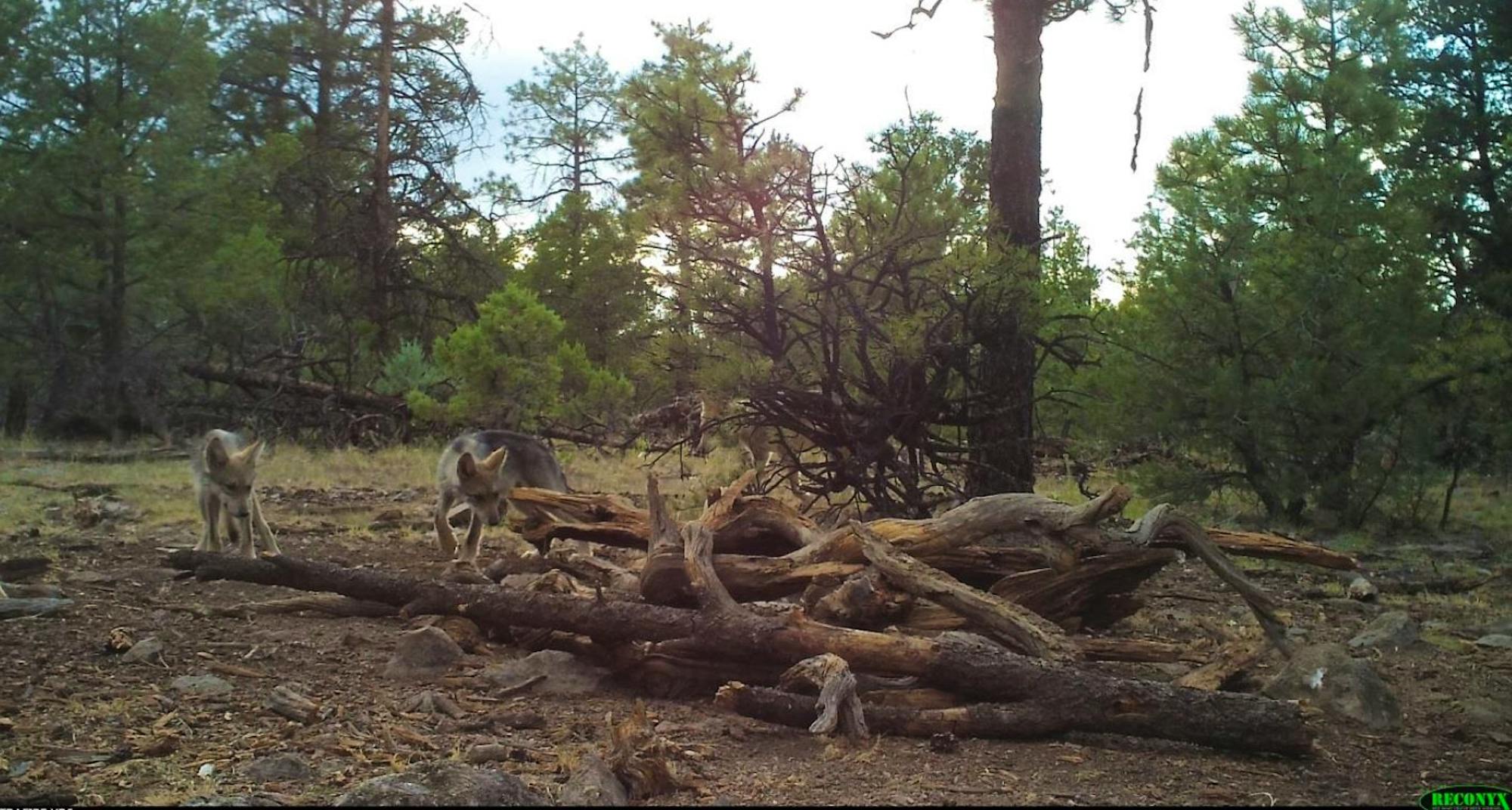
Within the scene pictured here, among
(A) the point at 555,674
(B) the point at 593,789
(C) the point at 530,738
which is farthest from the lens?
(A) the point at 555,674

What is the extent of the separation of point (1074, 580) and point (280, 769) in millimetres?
4135

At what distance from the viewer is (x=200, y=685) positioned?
17.9 ft

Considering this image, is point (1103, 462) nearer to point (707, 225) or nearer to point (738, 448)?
point (738, 448)

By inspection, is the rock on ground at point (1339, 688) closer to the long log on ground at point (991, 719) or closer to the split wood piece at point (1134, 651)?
the split wood piece at point (1134, 651)

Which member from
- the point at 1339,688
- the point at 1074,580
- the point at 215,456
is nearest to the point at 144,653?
the point at 215,456

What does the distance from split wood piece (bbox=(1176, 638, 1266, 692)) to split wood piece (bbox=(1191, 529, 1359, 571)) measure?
1046mm

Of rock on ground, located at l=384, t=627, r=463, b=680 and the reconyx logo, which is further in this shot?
rock on ground, located at l=384, t=627, r=463, b=680

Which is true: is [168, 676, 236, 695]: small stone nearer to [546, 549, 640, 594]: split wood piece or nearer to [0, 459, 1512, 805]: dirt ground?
[0, 459, 1512, 805]: dirt ground

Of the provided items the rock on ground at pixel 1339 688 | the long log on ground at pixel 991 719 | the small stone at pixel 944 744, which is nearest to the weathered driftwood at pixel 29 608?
the long log on ground at pixel 991 719

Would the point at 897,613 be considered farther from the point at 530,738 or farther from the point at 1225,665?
the point at 530,738

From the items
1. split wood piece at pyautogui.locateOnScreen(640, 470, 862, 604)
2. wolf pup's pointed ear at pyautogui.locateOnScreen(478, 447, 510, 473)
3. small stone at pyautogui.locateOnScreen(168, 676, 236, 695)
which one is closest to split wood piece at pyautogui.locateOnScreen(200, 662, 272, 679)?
small stone at pyautogui.locateOnScreen(168, 676, 236, 695)

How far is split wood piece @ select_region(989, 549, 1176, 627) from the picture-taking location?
6449 mm

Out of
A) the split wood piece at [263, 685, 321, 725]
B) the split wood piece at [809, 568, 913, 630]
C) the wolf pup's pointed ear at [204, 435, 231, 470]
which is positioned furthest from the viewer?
the wolf pup's pointed ear at [204, 435, 231, 470]

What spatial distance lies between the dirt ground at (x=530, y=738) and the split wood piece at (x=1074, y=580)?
544 mm
